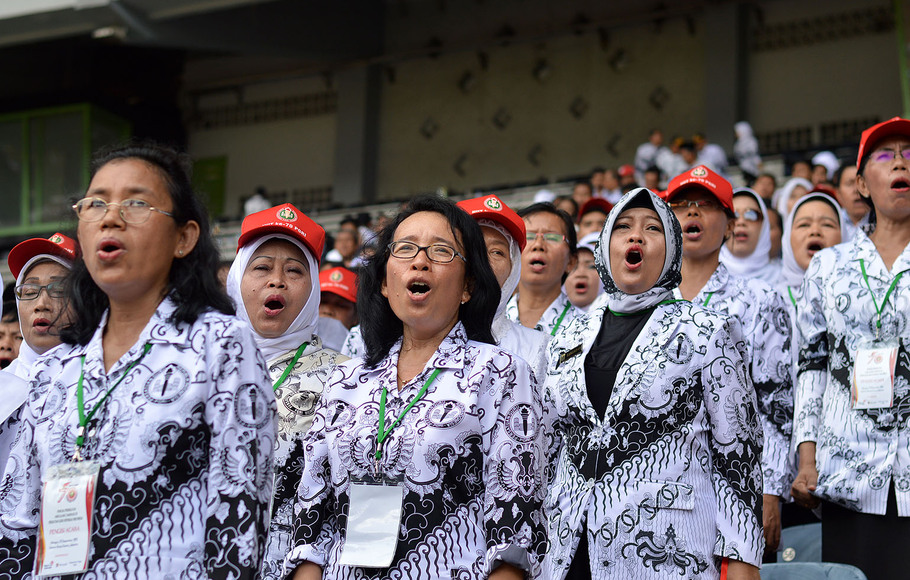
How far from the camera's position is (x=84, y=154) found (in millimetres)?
21312

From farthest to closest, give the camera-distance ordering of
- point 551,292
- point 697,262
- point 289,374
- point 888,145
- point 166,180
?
point 551,292
point 697,262
point 888,145
point 289,374
point 166,180

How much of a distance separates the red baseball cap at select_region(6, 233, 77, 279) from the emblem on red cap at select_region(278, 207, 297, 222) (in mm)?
1120

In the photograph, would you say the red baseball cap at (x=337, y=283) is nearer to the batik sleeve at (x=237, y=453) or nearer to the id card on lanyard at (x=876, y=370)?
the id card on lanyard at (x=876, y=370)

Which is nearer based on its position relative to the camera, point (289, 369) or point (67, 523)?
point (67, 523)

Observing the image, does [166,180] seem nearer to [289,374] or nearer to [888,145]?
[289,374]

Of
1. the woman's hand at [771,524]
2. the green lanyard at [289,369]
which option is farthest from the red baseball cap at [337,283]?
the woman's hand at [771,524]

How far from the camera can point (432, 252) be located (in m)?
3.25

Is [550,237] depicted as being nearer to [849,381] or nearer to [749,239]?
[749,239]

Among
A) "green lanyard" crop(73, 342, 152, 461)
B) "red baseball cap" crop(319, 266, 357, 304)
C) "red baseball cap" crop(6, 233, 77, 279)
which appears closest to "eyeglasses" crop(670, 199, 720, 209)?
"red baseball cap" crop(319, 266, 357, 304)

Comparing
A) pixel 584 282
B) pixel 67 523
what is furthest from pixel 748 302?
pixel 67 523

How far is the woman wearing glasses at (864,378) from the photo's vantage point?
13.1 ft

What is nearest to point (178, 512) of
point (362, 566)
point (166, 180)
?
point (362, 566)

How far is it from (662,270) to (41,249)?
9.10 feet

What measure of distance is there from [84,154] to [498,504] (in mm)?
20067
